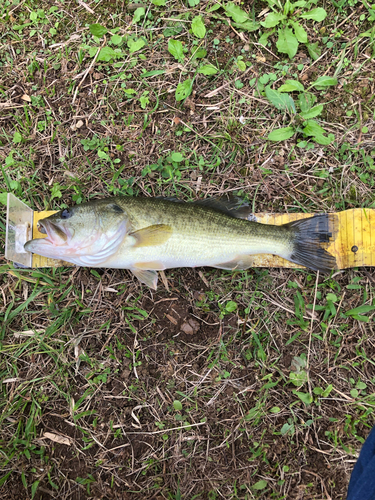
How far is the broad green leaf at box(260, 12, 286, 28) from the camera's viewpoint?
126 inches

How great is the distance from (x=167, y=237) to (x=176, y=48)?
1.97 meters

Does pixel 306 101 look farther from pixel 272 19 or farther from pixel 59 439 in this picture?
pixel 59 439

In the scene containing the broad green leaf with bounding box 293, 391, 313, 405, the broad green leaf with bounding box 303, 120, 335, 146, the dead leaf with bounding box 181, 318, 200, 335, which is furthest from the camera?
the broad green leaf with bounding box 303, 120, 335, 146

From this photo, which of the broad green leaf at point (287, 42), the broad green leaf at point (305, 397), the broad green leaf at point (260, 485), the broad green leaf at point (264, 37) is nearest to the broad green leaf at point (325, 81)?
the broad green leaf at point (287, 42)

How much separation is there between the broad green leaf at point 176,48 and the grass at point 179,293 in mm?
32

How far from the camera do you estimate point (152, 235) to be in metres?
2.73

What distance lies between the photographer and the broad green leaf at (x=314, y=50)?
3.25 metres

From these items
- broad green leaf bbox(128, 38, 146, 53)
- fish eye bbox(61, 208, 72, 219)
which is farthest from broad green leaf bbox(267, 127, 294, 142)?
fish eye bbox(61, 208, 72, 219)

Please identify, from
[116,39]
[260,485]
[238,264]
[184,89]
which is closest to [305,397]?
[260,485]

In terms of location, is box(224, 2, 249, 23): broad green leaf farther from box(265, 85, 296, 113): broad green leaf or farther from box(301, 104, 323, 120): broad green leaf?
box(301, 104, 323, 120): broad green leaf

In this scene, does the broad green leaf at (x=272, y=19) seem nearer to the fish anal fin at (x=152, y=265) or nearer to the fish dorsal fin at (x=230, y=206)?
the fish dorsal fin at (x=230, y=206)

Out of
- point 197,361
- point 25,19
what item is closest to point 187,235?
point 197,361

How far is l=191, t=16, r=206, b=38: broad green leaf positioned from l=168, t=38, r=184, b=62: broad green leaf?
203mm

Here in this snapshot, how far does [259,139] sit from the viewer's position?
10.7 ft
